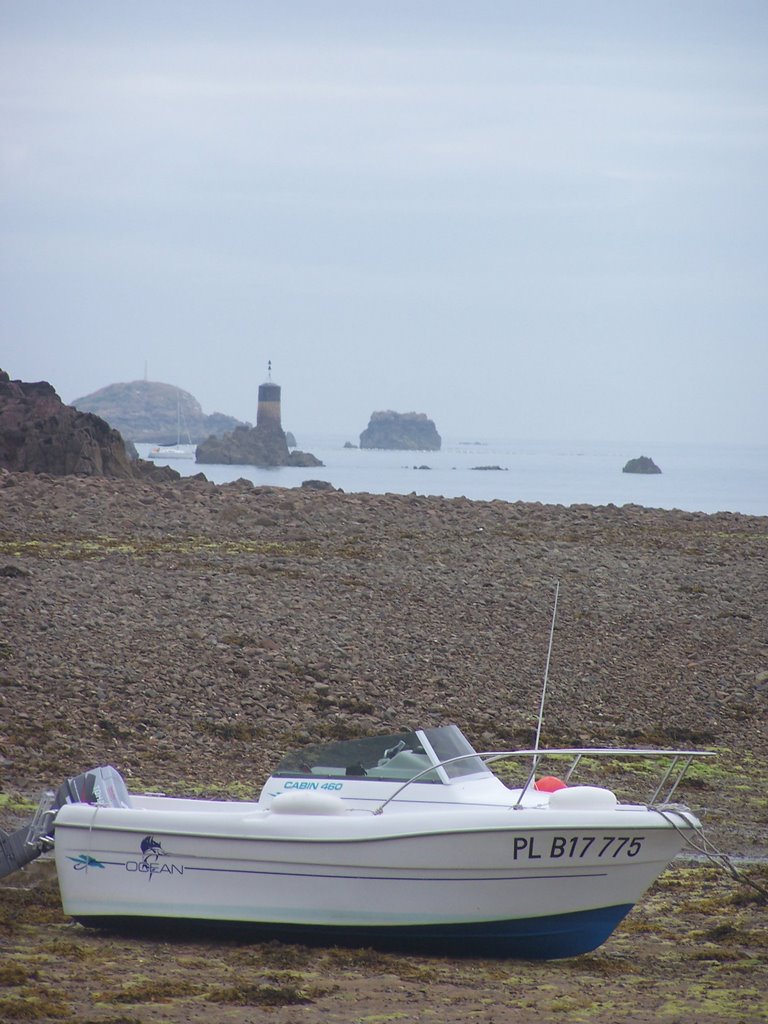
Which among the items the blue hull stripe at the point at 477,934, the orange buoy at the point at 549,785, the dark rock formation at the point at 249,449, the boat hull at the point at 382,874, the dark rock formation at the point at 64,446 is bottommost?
the blue hull stripe at the point at 477,934

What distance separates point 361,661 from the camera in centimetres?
1578

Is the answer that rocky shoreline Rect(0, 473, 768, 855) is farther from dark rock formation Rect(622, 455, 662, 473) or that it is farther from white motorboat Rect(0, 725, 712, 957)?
dark rock formation Rect(622, 455, 662, 473)

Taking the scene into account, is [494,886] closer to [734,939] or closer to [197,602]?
[734,939]

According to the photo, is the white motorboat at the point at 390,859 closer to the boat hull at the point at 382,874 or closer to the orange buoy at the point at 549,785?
the boat hull at the point at 382,874

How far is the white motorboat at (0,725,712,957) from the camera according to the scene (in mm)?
7887

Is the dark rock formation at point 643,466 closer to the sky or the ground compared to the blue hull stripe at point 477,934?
closer to the sky

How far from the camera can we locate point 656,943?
8586 millimetres

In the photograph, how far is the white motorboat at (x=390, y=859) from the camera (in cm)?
789

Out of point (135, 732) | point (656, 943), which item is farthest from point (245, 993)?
point (135, 732)

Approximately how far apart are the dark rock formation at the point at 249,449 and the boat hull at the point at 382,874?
316 feet

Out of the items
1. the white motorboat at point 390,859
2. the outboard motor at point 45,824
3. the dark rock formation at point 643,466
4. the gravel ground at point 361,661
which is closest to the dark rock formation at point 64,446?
the gravel ground at point 361,661

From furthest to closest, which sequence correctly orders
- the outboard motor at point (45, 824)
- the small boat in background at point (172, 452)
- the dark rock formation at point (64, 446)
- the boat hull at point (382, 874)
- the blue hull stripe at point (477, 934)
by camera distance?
the small boat in background at point (172, 452), the dark rock formation at point (64, 446), the outboard motor at point (45, 824), the blue hull stripe at point (477, 934), the boat hull at point (382, 874)

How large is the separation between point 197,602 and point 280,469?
3365 inches

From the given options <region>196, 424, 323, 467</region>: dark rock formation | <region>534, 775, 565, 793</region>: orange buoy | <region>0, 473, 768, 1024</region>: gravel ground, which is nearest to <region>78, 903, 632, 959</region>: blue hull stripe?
<region>0, 473, 768, 1024</region>: gravel ground
